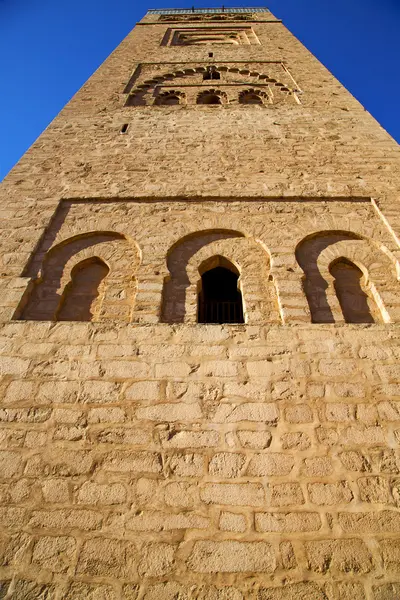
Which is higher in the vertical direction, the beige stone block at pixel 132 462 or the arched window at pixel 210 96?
the arched window at pixel 210 96

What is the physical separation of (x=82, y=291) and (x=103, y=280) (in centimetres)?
25

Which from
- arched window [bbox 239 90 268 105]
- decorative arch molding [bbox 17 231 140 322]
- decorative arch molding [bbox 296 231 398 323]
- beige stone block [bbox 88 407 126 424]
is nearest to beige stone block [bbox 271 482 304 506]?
beige stone block [bbox 88 407 126 424]

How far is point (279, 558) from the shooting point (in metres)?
2.12

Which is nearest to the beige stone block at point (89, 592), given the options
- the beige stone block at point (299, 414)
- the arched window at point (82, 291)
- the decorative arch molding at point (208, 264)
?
the beige stone block at point (299, 414)

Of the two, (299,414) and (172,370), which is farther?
(172,370)

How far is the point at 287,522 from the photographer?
88.6 inches

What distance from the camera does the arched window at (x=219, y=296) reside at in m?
4.05

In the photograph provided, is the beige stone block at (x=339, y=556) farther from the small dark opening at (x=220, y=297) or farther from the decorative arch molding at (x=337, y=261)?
the small dark opening at (x=220, y=297)

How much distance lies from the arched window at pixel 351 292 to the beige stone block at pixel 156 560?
249 centimetres

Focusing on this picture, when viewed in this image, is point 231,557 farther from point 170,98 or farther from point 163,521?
point 170,98

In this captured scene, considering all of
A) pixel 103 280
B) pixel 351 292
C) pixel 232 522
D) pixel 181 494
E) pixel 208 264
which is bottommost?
pixel 232 522

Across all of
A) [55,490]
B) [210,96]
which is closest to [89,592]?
[55,490]

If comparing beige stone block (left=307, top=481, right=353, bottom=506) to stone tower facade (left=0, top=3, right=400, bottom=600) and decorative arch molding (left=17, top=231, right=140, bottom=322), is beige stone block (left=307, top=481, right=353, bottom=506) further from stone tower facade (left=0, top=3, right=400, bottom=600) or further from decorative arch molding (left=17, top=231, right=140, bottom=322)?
decorative arch molding (left=17, top=231, right=140, bottom=322)

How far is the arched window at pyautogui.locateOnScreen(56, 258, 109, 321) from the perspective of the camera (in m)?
3.65
